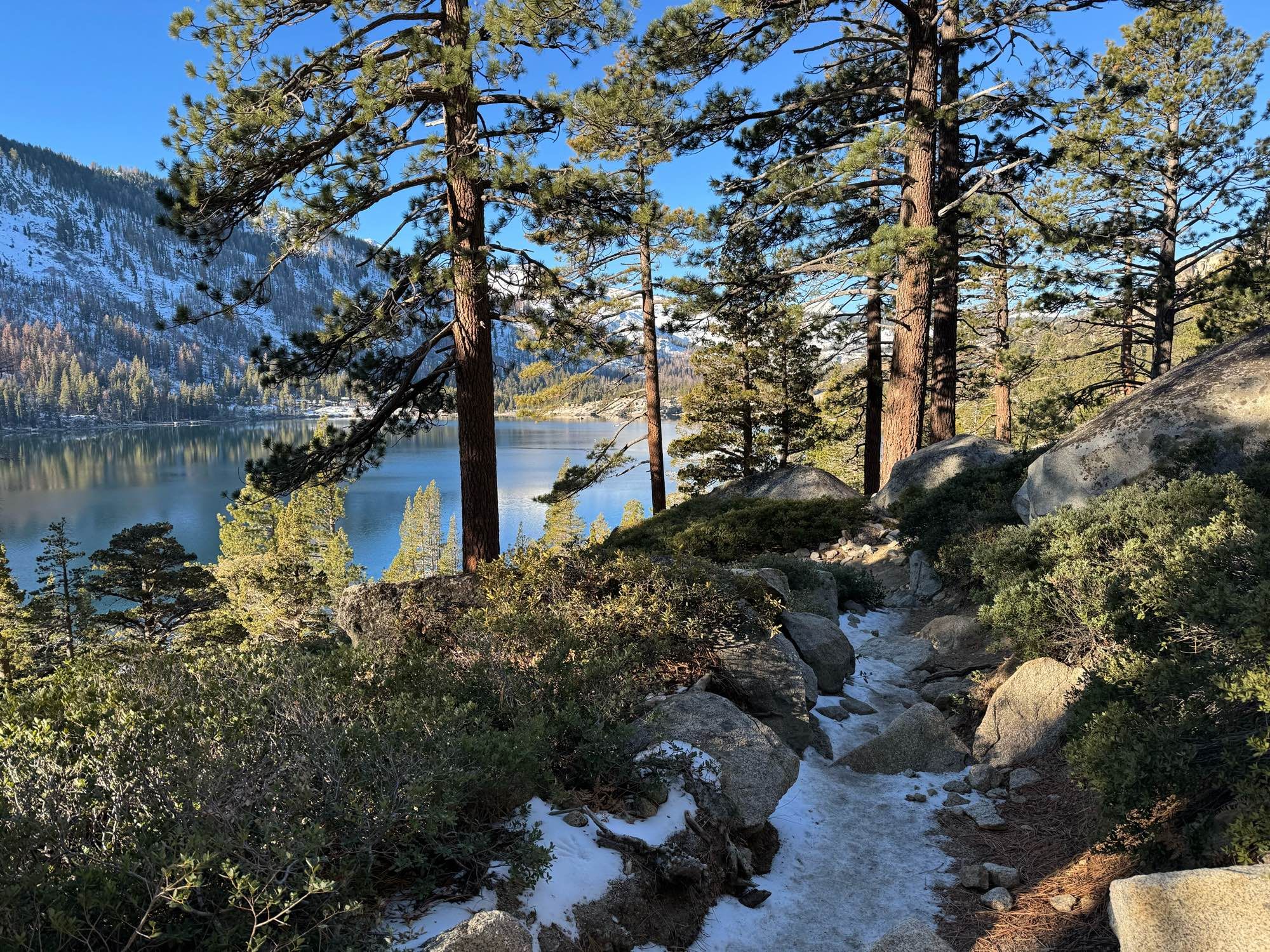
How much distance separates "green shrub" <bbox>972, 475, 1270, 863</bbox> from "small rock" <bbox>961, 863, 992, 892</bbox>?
0.70 metres

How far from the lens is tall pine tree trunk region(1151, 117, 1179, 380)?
13148 mm

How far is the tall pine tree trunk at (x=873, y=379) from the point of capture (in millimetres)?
13734

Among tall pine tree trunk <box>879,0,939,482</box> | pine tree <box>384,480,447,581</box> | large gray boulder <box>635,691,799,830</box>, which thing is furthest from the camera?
pine tree <box>384,480,447,581</box>

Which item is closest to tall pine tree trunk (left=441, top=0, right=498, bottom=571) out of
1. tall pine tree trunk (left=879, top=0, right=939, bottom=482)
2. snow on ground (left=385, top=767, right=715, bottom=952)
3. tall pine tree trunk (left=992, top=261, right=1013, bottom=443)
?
snow on ground (left=385, top=767, right=715, bottom=952)

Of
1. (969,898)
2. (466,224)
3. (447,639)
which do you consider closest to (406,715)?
(447,639)

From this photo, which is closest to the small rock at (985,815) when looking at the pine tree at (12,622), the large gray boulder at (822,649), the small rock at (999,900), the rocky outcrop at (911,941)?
the small rock at (999,900)

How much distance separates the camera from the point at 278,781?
2318 millimetres

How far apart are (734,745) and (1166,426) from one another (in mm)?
5493

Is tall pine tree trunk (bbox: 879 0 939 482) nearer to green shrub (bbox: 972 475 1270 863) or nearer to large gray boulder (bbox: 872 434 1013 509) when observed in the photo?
large gray boulder (bbox: 872 434 1013 509)

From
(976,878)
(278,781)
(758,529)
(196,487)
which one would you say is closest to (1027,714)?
(976,878)

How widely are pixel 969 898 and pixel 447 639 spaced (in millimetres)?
3705

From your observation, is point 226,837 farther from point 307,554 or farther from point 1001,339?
point 307,554

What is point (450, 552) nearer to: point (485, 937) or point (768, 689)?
point (768, 689)

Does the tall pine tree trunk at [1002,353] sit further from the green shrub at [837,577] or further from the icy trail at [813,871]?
the icy trail at [813,871]
